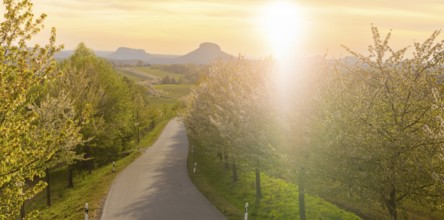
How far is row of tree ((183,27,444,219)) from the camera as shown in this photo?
11695mm

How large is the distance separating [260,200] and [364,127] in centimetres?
1039

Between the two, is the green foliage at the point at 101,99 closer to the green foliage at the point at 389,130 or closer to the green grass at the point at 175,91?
the green foliage at the point at 389,130

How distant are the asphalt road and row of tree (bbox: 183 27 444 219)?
254 inches

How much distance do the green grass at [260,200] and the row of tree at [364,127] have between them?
12.1 ft

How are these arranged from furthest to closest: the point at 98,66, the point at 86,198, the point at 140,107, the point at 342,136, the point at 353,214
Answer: the point at 140,107 → the point at 98,66 → the point at 86,198 → the point at 353,214 → the point at 342,136

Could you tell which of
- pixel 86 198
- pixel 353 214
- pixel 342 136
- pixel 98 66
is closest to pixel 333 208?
pixel 353 214

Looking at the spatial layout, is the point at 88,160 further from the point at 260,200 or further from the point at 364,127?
the point at 364,127

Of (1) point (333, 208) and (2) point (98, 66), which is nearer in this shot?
(1) point (333, 208)

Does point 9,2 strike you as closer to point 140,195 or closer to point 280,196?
point 140,195

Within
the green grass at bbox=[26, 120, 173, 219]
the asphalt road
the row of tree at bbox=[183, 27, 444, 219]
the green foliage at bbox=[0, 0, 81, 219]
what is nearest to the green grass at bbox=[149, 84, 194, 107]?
the green grass at bbox=[26, 120, 173, 219]

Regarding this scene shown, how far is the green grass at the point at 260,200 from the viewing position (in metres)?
18.2

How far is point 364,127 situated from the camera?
12156 millimetres

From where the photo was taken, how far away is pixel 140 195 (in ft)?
74.1

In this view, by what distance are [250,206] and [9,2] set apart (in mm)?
15726
